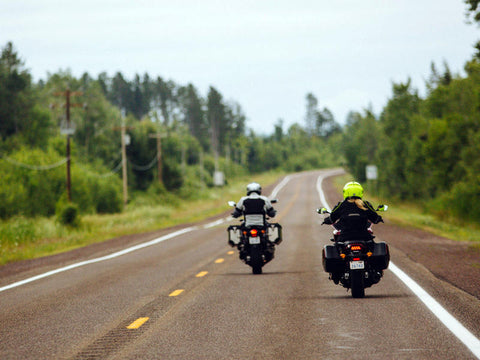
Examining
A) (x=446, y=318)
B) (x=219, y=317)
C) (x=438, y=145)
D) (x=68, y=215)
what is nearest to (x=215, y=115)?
(x=438, y=145)

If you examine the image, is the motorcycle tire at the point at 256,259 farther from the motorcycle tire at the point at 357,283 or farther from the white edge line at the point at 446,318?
the motorcycle tire at the point at 357,283

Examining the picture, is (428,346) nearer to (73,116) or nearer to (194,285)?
(194,285)

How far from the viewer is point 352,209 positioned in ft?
34.6

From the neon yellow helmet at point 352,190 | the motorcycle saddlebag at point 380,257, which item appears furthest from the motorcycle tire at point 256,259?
the motorcycle saddlebag at point 380,257

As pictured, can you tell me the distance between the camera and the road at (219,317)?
7.14m

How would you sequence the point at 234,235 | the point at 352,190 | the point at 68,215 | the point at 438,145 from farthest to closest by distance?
the point at 438,145, the point at 68,215, the point at 234,235, the point at 352,190

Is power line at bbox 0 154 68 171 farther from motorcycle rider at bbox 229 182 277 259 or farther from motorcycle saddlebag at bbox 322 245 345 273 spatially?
motorcycle saddlebag at bbox 322 245 345 273

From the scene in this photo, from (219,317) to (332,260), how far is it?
219cm

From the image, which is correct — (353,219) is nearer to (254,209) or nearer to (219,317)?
(219,317)

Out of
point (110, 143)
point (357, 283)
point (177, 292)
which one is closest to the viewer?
point (357, 283)

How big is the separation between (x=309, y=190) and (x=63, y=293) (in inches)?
2721

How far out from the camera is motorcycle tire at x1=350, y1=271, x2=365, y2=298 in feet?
33.9

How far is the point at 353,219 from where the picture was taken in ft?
34.4

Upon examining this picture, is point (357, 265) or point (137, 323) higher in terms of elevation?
point (357, 265)
